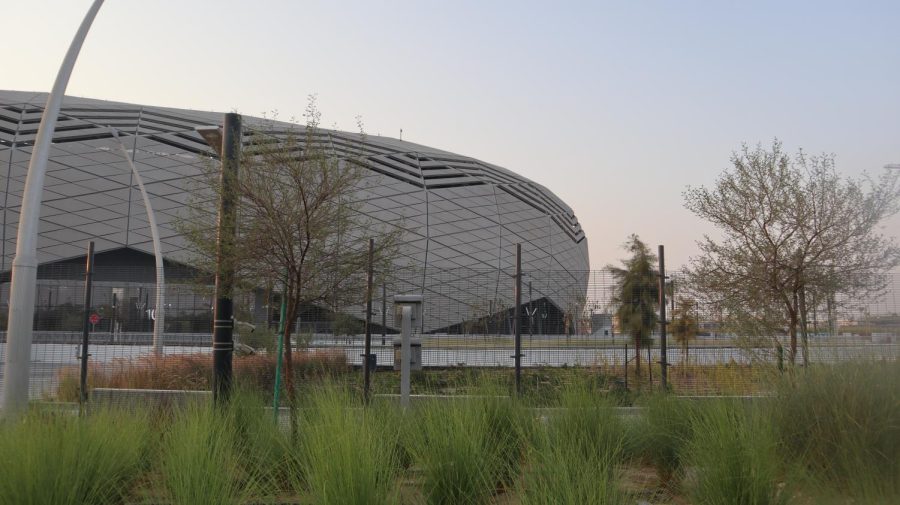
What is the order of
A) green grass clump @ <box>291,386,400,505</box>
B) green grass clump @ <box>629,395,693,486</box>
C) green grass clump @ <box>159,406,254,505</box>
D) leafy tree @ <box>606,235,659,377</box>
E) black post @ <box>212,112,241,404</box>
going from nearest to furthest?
green grass clump @ <box>291,386,400,505</box>
green grass clump @ <box>159,406,254,505</box>
green grass clump @ <box>629,395,693,486</box>
black post @ <box>212,112,241,404</box>
leafy tree @ <box>606,235,659,377</box>

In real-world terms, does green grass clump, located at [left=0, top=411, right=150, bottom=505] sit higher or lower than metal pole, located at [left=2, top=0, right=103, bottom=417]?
lower

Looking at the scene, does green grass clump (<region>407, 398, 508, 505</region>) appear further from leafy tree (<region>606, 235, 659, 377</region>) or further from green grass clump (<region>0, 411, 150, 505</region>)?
leafy tree (<region>606, 235, 659, 377</region>)

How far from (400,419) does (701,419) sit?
8.89ft

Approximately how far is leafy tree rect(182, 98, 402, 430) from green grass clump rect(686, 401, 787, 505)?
5219 millimetres

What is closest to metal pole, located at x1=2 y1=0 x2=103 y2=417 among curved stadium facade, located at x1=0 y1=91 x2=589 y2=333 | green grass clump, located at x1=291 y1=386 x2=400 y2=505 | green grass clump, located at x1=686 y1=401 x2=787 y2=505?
green grass clump, located at x1=291 y1=386 x2=400 y2=505

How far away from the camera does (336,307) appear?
388 inches

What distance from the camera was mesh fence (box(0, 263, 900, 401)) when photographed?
11.0 meters

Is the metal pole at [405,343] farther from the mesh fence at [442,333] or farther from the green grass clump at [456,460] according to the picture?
the green grass clump at [456,460]

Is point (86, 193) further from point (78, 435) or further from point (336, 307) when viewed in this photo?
point (78, 435)

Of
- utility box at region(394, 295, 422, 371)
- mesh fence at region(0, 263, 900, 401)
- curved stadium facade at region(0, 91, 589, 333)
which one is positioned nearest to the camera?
utility box at region(394, 295, 422, 371)

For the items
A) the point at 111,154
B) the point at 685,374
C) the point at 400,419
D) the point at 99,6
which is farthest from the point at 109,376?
the point at 111,154

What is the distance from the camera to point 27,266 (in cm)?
930

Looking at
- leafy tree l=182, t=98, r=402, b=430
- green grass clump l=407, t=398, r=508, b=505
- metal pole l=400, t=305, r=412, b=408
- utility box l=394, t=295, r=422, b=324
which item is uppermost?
leafy tree l=182, t=98, r=402, b=430

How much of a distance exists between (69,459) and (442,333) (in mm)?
9100
